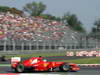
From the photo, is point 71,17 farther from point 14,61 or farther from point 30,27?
point 14,61

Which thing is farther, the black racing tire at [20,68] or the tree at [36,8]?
the tree at [36,8]

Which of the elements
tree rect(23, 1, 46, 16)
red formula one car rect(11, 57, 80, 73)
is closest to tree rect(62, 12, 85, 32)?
tree rect(23, 1, 46, 16)

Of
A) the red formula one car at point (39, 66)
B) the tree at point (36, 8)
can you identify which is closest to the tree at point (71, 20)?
the tree at point (36, 8)

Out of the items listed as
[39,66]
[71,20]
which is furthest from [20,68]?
[71,20]

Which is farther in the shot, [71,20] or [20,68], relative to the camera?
[71,20]

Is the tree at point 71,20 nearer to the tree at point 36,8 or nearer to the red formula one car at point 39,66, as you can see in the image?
the tree at point 36,8

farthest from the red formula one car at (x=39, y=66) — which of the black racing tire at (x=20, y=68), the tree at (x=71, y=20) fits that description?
the tree at (x=71, y=20)

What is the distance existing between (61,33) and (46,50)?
25.5ft

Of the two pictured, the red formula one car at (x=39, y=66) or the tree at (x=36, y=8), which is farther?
the tree at (x=36, y=8)

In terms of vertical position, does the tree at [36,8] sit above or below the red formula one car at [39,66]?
above

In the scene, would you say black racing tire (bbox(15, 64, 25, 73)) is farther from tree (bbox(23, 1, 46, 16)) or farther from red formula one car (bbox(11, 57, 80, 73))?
tree (bbox(23, 1, 46, 16))

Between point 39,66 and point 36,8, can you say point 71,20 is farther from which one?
point 39,66

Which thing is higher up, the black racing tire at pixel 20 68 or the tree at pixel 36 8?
the tree at pixel 36 8

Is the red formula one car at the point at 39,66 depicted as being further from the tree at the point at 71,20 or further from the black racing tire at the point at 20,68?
the tree at the point at 71,20
